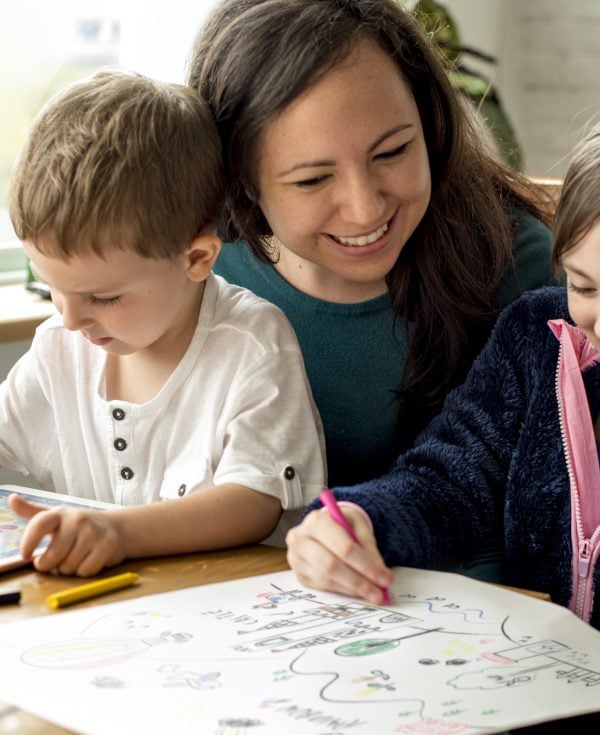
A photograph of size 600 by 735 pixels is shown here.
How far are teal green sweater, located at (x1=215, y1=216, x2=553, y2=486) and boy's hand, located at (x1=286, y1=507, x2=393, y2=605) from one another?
444 mm

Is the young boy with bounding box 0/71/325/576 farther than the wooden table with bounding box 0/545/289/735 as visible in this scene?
Yes

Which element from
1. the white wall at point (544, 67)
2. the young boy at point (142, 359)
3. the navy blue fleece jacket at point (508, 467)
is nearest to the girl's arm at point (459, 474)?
the navy blue fleece jacket at point (508, 467)

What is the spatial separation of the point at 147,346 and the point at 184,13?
1.29 m

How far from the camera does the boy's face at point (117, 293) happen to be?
114 centimetres

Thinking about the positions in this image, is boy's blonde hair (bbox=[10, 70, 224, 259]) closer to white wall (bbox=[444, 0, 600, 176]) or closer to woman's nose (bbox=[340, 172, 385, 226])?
woman's nose (bbox=[340, 172, 385, 226])

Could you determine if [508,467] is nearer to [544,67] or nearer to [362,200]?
[362,200]

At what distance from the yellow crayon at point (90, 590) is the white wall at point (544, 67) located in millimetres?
2862

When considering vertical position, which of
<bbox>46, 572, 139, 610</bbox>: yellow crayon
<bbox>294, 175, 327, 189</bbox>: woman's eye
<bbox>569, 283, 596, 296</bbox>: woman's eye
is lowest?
<bbox>46, 572, 139, 610</bbox>: yellow crayon

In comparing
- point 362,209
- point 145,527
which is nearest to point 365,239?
point 362,209

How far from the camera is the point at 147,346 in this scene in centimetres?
127

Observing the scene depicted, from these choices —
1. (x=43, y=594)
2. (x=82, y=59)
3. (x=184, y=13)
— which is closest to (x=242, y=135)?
(x=43, y=594)

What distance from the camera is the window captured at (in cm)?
236

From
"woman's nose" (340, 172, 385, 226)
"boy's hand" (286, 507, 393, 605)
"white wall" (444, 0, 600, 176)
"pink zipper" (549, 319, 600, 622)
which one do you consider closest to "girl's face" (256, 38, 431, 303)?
"woman's nose" (340, 172, 385, 226)

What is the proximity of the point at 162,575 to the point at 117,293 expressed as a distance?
11.3 inches
